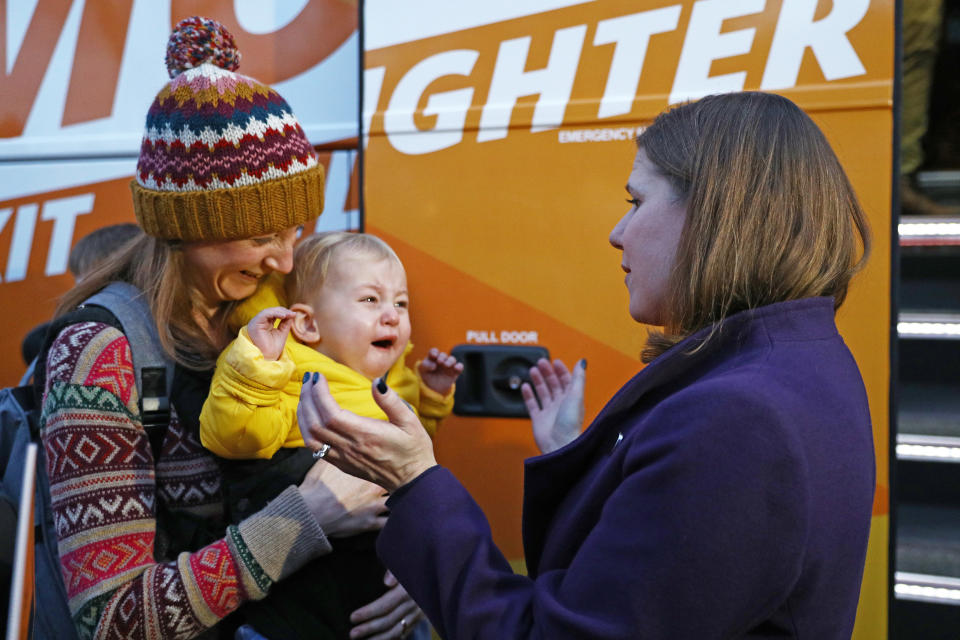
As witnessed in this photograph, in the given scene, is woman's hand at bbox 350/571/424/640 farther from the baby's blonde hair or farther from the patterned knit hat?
the patterned knit hat

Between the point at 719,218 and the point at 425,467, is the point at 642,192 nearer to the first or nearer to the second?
the point at 719,218

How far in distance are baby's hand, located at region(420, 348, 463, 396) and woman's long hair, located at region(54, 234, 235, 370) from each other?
1.74 feet

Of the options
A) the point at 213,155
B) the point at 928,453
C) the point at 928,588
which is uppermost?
the point at 213,155

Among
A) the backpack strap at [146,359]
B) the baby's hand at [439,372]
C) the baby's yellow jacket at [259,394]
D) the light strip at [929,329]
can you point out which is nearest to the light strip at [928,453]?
the light strip at [929,329]

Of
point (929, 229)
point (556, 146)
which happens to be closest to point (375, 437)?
point (556, 146)

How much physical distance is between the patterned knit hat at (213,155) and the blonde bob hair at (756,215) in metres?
0.86

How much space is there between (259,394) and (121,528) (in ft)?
1.09

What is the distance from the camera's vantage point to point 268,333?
1673 millimetres

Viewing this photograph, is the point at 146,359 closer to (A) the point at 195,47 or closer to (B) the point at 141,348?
(B) the point at 141,348

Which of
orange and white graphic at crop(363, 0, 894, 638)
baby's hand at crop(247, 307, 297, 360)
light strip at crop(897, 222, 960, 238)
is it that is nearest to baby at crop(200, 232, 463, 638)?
baby's hand at crop(247, 307, 297, 360)

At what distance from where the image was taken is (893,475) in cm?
208

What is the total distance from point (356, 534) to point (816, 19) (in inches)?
63.9

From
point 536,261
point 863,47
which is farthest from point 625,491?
point 863,47

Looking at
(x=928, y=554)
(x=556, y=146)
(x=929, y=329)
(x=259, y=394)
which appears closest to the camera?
(x=259, y=394)
